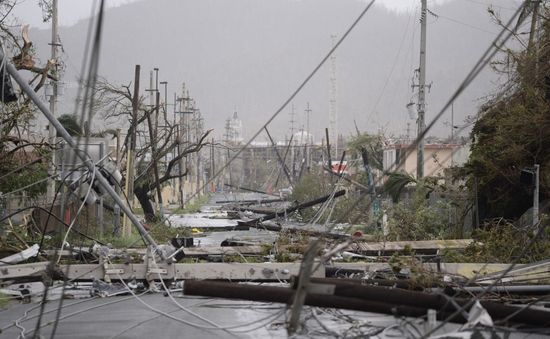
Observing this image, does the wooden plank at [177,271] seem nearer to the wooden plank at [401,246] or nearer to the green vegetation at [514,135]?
the wooden plank at [401,246]

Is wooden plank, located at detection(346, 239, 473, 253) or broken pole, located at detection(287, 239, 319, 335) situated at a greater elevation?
broken pole, located at detection(287, 239, 319, 335)

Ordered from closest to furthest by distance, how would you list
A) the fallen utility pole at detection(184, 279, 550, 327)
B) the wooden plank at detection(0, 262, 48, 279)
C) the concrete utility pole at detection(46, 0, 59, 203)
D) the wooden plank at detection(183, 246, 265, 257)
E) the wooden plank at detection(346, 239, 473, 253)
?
the fallen utility pole at detection(184, 279, 550, 327)
the wooden plank at detection(0, 262, 48, 279)
the wooden plank at detection(183, 246, 265, 257)
the wooden plank at detection(346, 239, 473, 253)
the concrete utility pole at detection(46, 0, 59, 203)

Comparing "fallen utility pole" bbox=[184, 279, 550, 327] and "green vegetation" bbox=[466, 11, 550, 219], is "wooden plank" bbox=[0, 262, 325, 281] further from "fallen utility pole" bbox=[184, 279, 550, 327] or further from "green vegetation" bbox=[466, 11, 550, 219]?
"green vegetation" bbox=[466, 11, 550, 219]

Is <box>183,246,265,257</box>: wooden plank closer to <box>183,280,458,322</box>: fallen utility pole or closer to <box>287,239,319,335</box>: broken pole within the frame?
<box>183,280,458,322</box>: fallen utility pole

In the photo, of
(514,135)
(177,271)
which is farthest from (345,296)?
(514,135)

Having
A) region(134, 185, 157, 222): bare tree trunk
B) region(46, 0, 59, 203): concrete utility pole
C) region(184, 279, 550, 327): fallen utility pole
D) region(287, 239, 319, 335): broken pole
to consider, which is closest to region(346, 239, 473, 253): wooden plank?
region(184, 279, 550, 327): fallen utility pole

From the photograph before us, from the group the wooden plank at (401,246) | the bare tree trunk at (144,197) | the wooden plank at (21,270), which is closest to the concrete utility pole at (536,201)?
the wooden plank at (401,246)

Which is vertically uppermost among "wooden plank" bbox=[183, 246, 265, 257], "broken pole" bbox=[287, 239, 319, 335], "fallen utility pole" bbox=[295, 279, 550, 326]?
"broken pole" bbox=[287, 239, 319, 335]

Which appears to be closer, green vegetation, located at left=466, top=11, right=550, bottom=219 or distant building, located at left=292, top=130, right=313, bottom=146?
green vegetation, located at left=466, top=11, right=550, bottom=219

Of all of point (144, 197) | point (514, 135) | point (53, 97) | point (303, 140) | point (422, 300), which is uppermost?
point (303, 140)

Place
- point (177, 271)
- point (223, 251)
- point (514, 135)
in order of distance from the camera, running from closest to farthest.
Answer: point (177, 271) < point (223, 251) < point (514, 135)

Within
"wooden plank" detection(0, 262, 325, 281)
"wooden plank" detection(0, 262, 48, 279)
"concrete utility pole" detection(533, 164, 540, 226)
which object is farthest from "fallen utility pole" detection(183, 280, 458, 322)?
"concrete utility pole" detection(533, 164, 540, 226)

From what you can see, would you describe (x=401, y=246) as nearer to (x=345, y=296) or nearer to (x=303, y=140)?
(x=345, y=296)

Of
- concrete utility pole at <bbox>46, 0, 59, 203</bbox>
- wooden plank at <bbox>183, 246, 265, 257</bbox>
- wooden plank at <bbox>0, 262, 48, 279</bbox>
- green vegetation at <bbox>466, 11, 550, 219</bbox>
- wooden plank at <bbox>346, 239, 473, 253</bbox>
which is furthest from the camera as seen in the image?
concrete utility pole at <bbox>46, 0, 59, 203</bbox>
